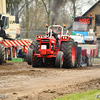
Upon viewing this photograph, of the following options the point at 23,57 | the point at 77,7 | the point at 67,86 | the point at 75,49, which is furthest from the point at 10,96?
the point at 77,7

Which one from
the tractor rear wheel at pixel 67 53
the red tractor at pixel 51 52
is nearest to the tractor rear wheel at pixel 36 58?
the red tractor at pixel 51 52

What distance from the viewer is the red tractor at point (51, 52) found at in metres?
12.2

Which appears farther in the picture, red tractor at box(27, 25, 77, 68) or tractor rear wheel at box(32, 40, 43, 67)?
tractor rear wheel at box(32, 40, 43, 67)

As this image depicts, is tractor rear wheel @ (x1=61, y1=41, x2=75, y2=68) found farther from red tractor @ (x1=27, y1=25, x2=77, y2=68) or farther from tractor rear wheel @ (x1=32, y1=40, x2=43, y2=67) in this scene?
tractor rear wheel @ (x1=32, y1=40, x2=43, y2=67)

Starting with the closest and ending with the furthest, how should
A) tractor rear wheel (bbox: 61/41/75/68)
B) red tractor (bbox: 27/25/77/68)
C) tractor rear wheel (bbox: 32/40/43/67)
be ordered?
red tractor (bbox: 27/25/77/68) < tractor rear wheel (bbox: 61/41/75/68) < tractor rear wheel (bbox: 32/40/43/67)

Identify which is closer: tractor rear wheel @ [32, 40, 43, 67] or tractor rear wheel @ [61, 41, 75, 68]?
tractor rear wheel @ [61, 41, 75, 68]

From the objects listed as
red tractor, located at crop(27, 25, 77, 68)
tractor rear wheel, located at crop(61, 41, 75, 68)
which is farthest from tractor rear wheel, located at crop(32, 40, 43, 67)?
tractor rear wheel, located at crop(61, 41, 75, 68)

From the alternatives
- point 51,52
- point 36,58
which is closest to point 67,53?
point 51,52

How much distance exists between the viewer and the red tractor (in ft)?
40.2

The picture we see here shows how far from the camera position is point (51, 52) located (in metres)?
12.3

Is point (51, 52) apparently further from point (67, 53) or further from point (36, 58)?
point (36, 58)

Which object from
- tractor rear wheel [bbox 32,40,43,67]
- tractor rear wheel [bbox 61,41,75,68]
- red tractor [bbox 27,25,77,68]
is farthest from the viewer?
tractor rear wheel [bbox 32,40,43,67]

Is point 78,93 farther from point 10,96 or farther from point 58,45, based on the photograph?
point 58,45

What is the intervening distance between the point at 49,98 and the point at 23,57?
15311mm
